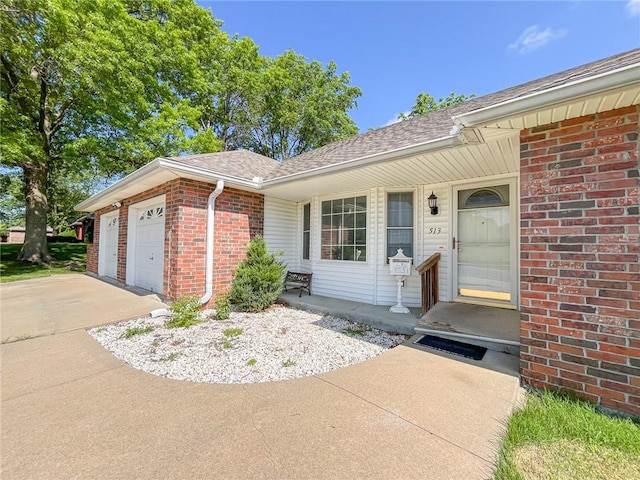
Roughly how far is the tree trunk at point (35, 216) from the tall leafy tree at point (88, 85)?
0.04 metres

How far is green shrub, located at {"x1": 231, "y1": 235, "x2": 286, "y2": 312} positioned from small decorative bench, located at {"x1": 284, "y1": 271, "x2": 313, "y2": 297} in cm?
78

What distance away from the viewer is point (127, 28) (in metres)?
10.9

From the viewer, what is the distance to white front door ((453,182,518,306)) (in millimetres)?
4633

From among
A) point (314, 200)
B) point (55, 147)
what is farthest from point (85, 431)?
point (55, 147)

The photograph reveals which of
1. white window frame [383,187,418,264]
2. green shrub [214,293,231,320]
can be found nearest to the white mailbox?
white window frame [383,187,418,264]

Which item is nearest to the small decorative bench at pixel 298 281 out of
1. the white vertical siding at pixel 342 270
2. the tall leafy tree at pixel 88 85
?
the white vertical siding at pixel 342 270

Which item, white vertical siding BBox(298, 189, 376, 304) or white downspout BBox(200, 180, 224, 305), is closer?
white downspout BBox(200, 180, 224, 305)

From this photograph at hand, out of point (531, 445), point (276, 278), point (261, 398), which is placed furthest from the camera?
point (276, 278)

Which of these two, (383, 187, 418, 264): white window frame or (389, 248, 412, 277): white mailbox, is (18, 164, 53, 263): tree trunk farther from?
(389, 248, 412, 277): white mailbox

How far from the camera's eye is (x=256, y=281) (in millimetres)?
5594

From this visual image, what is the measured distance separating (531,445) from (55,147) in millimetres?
18604

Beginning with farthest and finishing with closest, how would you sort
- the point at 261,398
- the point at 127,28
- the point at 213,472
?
the point at 127,28, the point at 261,398, the point at 213,472

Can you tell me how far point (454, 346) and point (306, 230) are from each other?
15.4 ft

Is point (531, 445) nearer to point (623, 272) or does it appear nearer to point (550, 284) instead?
point (550, 284)
